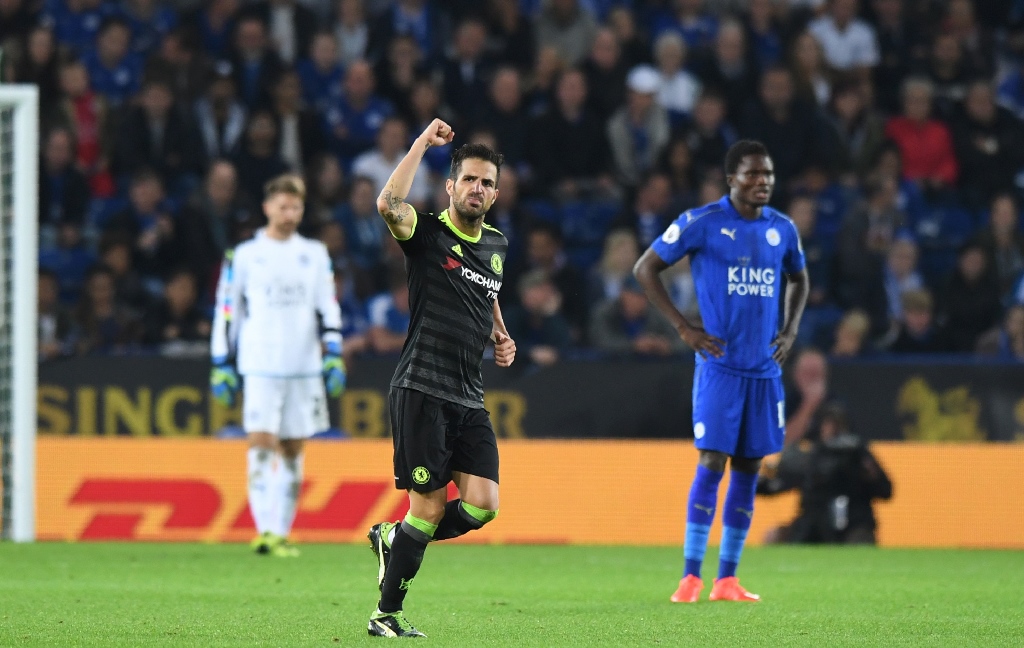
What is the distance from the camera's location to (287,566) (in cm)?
1010

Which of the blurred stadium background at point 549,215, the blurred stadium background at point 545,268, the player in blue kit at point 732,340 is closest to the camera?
the player in blue kit at point 732,340

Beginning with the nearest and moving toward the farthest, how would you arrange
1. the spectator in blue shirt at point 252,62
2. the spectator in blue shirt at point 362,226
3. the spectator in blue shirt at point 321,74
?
the spectator in blue shirt at point 362,226 < the spectator in blue shirt at point 252,62 < the spectator in blue shirt at point 321,74

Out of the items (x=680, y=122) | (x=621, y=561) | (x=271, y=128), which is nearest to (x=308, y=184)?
(x=271, y=128)

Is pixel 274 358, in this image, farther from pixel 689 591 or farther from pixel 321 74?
pixel 321 74

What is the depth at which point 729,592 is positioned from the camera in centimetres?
824

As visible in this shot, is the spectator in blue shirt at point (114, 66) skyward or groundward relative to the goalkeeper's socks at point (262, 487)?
skyward

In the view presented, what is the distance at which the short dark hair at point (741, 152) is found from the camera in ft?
27.3

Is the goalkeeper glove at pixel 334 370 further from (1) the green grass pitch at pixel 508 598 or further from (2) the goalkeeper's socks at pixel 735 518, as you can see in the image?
(2) the goalkeeper's socks at pixel 735 518

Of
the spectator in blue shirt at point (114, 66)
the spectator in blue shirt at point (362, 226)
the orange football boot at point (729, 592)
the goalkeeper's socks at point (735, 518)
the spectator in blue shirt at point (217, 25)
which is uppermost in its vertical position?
the spectator in blue shirt at point (217, 25)

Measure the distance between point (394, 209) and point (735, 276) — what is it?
8.61 ft

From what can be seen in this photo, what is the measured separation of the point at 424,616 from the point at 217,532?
5449mm

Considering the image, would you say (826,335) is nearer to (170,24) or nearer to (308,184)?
(308,184)

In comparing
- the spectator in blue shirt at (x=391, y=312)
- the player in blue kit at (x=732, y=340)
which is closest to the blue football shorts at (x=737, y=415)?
the player in blue kit at (x=732, y=340)

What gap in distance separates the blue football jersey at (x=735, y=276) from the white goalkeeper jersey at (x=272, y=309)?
136 inches
